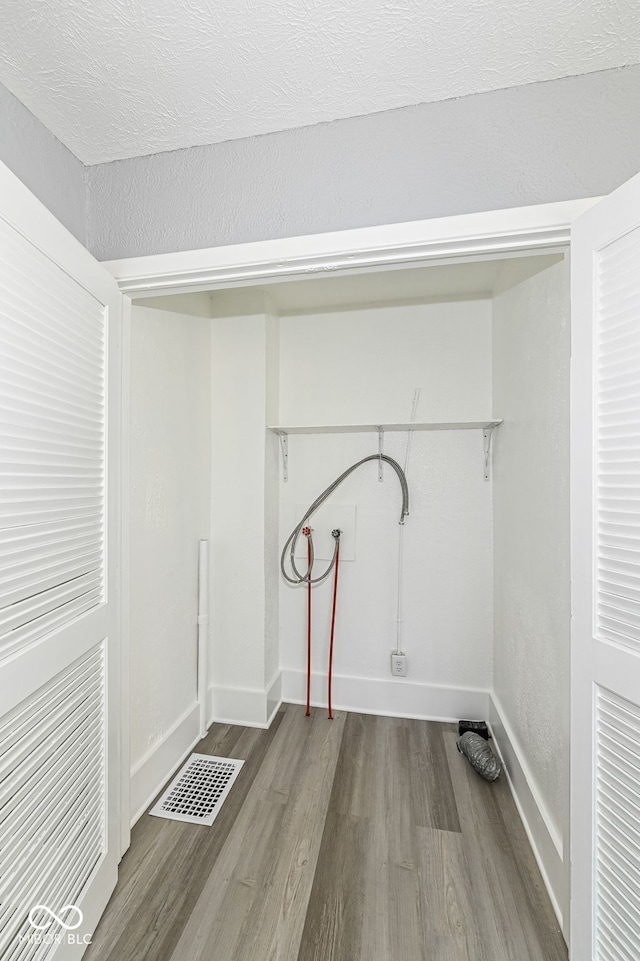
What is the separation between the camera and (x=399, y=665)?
8.07 ft

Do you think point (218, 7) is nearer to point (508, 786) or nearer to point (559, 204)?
point (559, 204)

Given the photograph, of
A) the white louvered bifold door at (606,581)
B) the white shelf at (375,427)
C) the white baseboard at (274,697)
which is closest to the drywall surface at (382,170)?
the white louvered bifold door at (606,581)

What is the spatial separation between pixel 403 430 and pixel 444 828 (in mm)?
1821

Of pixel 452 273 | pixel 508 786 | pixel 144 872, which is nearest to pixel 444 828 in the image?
pixel 508 786

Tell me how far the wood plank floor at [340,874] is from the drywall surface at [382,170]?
2.06m

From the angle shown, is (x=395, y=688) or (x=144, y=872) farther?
(x=395, y=688)

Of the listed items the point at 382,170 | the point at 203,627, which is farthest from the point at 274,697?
the point at 382,170

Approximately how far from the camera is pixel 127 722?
1478 mm

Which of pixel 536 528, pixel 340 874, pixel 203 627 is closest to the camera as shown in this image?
pixel 340 874

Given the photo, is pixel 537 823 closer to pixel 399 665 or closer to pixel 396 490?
pixel 399 665

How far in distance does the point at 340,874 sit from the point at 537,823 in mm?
712

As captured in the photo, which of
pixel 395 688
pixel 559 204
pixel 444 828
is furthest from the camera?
pixel 395 688

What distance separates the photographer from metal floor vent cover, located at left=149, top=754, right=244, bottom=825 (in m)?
1.73
